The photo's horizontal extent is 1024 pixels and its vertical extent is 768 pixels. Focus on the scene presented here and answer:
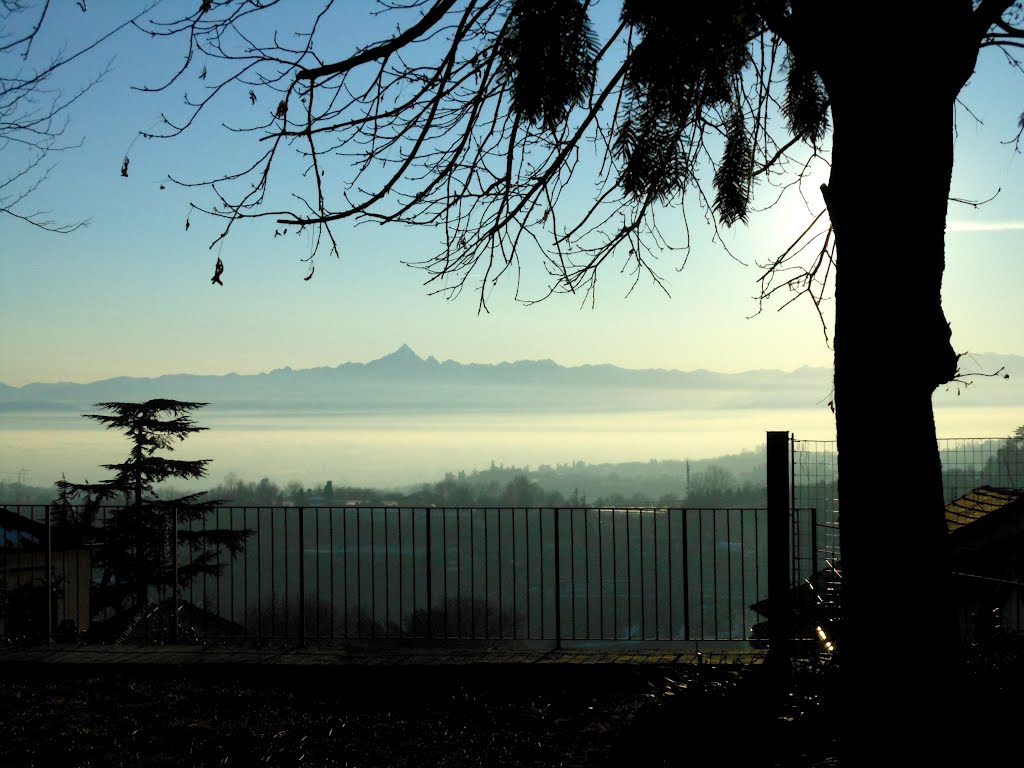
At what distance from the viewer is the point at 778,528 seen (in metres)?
7.95

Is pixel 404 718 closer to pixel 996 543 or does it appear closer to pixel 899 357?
pixel 899 357

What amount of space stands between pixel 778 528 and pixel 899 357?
10.6ft

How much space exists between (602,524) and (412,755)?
406 cm

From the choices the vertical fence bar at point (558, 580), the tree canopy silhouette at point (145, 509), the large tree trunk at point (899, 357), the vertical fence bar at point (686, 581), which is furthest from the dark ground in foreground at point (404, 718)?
the tree canopy silhouette at point (145, 509)

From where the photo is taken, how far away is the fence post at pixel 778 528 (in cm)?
765

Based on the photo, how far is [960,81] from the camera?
5.31m

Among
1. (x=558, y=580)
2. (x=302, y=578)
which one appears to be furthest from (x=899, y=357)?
(x=302, y=578)

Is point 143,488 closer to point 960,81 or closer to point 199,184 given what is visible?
point 199,184

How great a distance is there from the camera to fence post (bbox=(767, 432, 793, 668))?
25.1ft

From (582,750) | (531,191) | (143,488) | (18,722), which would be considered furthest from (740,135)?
(143,488)

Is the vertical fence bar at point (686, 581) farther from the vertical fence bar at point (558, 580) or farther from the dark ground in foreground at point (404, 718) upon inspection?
the dark ground in foreground at point (404, 718)

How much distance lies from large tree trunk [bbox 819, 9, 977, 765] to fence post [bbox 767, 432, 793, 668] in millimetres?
2448

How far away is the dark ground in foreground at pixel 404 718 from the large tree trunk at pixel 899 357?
0.67m

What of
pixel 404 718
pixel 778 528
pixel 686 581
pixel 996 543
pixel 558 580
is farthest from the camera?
pixel 996 543
